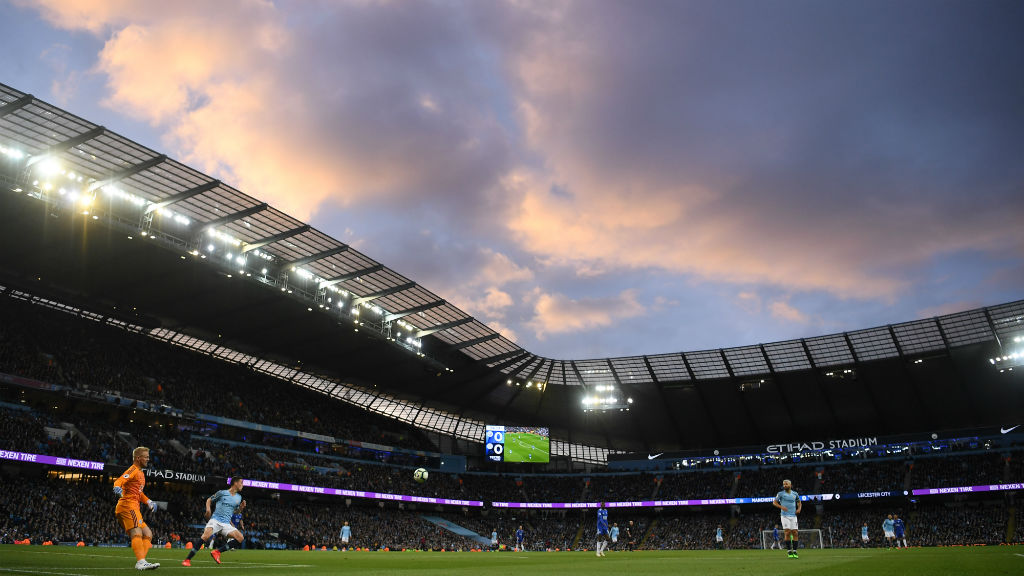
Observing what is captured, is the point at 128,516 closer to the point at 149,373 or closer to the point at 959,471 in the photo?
the point at 149,373

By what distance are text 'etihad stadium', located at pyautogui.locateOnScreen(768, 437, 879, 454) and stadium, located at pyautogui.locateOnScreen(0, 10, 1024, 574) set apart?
1.00ft

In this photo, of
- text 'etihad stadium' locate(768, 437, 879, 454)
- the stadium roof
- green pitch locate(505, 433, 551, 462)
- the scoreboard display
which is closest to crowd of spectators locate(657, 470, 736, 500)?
the stadium roof

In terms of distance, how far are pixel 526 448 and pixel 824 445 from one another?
29.3 meters

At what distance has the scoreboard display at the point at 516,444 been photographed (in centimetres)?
6000

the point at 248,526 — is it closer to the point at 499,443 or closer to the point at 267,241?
the point at 267,241

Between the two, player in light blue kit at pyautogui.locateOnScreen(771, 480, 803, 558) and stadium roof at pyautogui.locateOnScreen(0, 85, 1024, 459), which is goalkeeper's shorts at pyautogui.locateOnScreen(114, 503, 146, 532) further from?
stadium roof at pyautogui.locateOnScreen(0, 85, 1024, 459)

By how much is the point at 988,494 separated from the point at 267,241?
Result: 60.2m

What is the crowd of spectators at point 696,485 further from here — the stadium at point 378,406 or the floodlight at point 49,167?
the floodlight at point 49,167

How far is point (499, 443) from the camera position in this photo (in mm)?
60312

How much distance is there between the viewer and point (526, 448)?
60.9 meters

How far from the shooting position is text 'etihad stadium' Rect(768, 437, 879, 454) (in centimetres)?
6041

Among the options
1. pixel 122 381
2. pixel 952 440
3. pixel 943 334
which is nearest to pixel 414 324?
pixel 122 381

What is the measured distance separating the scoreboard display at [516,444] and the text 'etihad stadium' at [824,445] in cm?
2358

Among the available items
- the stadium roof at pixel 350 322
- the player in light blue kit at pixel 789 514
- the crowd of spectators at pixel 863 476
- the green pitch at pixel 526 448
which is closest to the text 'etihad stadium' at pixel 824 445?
the crowd of spectators at pixel 863 476
